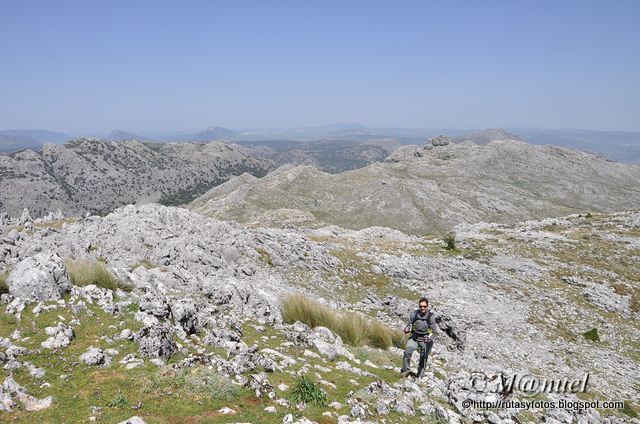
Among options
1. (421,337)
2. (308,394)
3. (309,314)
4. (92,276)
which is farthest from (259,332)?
(92,276)

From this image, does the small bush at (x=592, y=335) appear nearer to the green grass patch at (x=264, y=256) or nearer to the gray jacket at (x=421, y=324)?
the gray jacket at (x=421, y=324)

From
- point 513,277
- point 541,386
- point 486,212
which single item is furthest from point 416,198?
point 541,386

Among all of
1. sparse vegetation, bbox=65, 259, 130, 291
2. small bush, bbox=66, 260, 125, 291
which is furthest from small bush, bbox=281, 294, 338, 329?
small bush, bbox=66, 260, 125, 291

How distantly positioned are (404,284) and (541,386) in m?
17.6

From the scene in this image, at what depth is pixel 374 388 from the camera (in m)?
11.7

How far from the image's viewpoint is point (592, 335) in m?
27.5

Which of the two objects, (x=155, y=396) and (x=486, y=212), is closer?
(x=155, y=396)

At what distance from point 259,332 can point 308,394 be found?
5149 millimetres

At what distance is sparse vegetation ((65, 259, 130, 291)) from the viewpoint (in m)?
14.9

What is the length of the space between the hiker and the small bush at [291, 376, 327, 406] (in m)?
4.37

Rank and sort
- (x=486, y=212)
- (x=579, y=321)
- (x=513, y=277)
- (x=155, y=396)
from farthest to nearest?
(x=486, y=212), (x=513, y=277), (x=579, y=321), (x=155, y=396)

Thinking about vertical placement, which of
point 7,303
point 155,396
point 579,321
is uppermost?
point 7,303

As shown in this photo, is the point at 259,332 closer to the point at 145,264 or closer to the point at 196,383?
the point at 196,383

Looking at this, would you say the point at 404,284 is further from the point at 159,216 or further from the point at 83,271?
the point at 83,271
